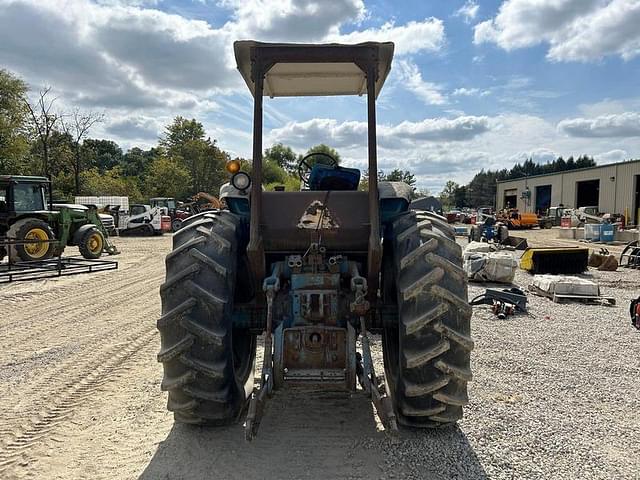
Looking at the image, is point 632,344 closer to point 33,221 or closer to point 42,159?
point 33,221

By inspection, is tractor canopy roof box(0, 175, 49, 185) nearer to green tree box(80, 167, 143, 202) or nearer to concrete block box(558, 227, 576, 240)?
concrete block box(558, 227, 576, 240)

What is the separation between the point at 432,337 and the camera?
3.23m

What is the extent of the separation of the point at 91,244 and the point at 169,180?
31623mm

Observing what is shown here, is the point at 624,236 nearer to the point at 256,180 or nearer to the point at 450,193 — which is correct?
the point at 256,180

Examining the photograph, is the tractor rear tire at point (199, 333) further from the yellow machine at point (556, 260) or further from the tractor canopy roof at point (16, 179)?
the tractor canopy roof at point (16, 179)

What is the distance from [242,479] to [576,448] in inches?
93.3

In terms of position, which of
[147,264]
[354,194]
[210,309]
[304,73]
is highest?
[304,73]

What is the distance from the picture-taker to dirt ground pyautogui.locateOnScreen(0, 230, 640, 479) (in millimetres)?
3311

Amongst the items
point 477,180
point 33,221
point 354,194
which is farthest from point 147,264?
point 477,180

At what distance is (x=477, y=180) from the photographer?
112375 millimetres

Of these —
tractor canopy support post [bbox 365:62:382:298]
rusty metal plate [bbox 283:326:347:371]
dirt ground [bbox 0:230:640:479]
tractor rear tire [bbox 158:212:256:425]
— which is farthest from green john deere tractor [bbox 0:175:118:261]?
tractor canopy support post [bbox 365:62:382:298]

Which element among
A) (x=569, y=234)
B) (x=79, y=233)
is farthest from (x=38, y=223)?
(x=569, y=234)

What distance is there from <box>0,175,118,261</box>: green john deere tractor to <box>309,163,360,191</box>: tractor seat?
429 inches

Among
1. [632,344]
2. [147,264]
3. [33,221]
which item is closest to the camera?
[632,344]
